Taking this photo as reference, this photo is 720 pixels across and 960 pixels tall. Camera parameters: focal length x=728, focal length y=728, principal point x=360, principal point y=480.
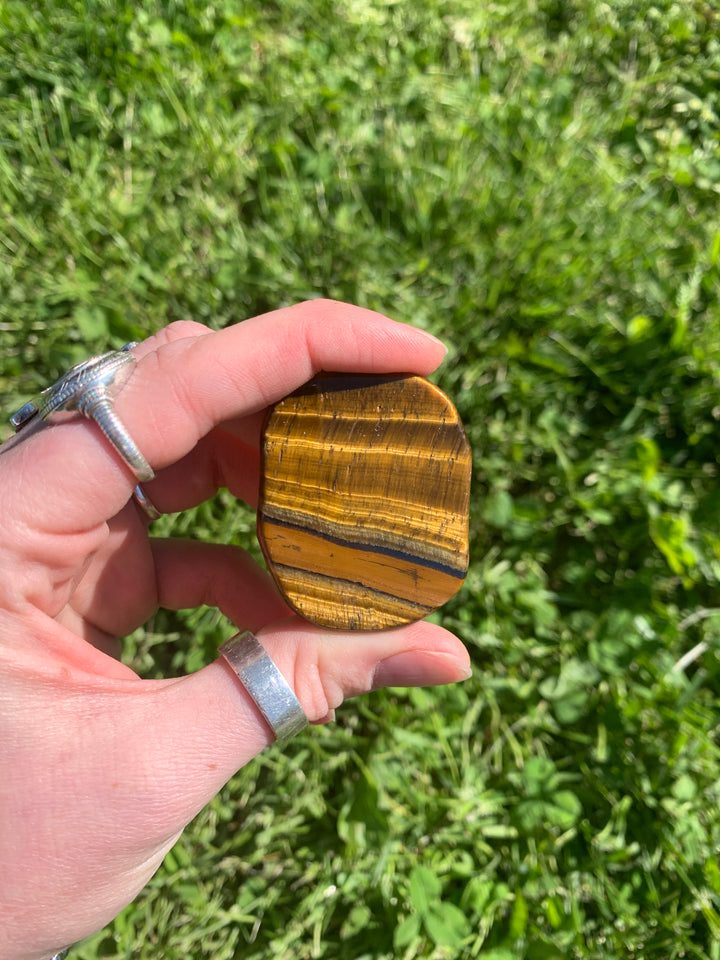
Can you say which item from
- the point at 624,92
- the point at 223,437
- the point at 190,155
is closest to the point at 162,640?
the point at 223,437

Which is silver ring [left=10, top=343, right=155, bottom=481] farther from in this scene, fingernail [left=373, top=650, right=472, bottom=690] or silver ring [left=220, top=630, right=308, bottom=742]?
fingernail [left=373, top=650, right=472, bottom=690]

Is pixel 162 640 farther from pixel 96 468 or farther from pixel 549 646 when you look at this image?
pixel 549 646

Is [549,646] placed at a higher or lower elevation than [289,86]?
lower

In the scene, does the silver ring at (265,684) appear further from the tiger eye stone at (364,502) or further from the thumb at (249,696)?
the tiger eye stone at (364,502)

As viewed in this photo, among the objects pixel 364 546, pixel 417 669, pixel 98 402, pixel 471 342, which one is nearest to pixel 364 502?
pixel 364 546

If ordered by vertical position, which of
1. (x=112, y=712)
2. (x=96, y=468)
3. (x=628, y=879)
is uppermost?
(x=96, y=468)

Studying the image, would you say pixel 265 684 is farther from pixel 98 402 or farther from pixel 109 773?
pixel 98 402

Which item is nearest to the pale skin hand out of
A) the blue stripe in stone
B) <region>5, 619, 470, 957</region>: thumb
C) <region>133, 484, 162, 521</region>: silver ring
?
<region>5, 619, 470, 957</region>: thumb
